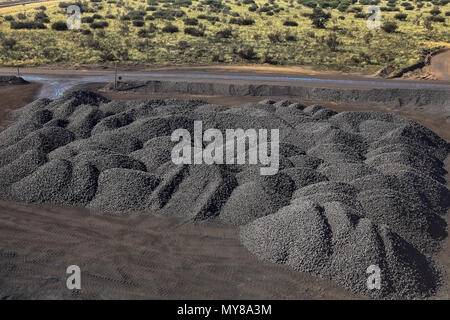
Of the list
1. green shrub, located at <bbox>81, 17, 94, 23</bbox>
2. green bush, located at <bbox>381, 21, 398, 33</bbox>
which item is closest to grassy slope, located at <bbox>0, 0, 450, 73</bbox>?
green bush, located at <bbox>381, 21, 398, 33</bbox>

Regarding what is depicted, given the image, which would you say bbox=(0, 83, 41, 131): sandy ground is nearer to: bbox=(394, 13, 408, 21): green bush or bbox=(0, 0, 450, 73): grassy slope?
bbox=(0, 0, 450, 73): grassy slope

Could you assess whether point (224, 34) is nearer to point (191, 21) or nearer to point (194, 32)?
point (194, 32)

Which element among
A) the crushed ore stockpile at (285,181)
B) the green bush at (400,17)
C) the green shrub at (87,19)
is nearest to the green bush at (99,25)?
the green shrub at (87,19)

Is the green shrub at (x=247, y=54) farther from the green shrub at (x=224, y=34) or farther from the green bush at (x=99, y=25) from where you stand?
the green bush at (x=99, y=25)

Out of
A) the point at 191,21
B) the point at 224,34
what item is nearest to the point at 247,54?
the point at 224,34

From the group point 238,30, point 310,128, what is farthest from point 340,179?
point 238,30
